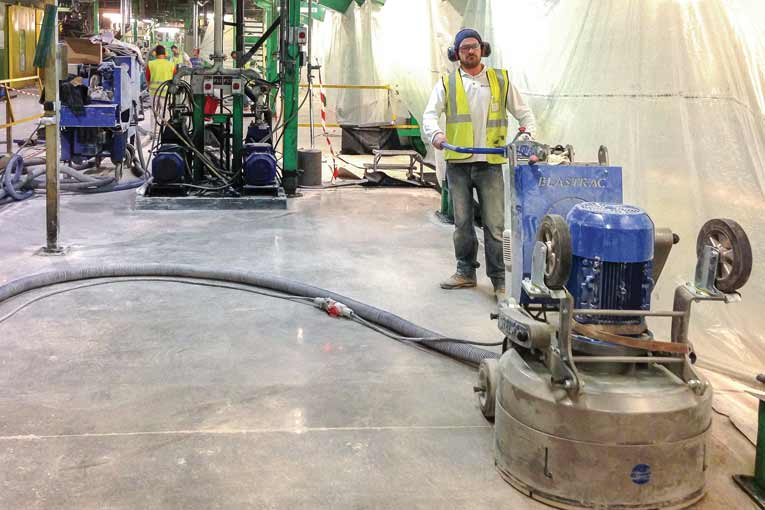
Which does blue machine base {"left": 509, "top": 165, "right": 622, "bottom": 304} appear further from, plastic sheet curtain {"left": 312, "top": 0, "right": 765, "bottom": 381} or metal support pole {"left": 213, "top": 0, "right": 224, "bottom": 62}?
metal support pole {"left": 213, "top": 0, "right": 224, "bottom": 62}

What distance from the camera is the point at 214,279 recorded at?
559 centimetres

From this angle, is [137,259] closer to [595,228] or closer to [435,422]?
[435,422]

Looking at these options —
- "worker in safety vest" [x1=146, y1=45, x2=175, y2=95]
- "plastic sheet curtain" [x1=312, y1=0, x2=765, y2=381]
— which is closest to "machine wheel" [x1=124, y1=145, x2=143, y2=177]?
"worker in safety vest" [x1=146, y1=45, x2=175, y2=95]

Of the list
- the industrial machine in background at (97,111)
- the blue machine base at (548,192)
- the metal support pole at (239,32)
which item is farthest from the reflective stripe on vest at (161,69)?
the blue machine base at (548,192)

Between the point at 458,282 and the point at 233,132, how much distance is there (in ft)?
14.1

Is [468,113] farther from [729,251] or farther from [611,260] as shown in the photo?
[729,251]

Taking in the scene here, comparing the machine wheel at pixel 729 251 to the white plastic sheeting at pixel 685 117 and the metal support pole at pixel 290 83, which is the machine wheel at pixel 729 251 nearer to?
the white plastic sheeting at pixel 685 117

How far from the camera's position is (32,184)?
8852mm

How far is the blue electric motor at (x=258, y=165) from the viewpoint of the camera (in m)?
8.67

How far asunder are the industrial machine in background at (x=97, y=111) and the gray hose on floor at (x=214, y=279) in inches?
166

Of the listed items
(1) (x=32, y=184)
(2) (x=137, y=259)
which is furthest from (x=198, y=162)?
(2) (x=137, y=259)

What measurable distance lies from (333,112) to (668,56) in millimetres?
14245

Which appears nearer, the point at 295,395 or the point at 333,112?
the point at 295,395

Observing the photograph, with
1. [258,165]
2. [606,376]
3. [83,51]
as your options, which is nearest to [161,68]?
[83,51]
